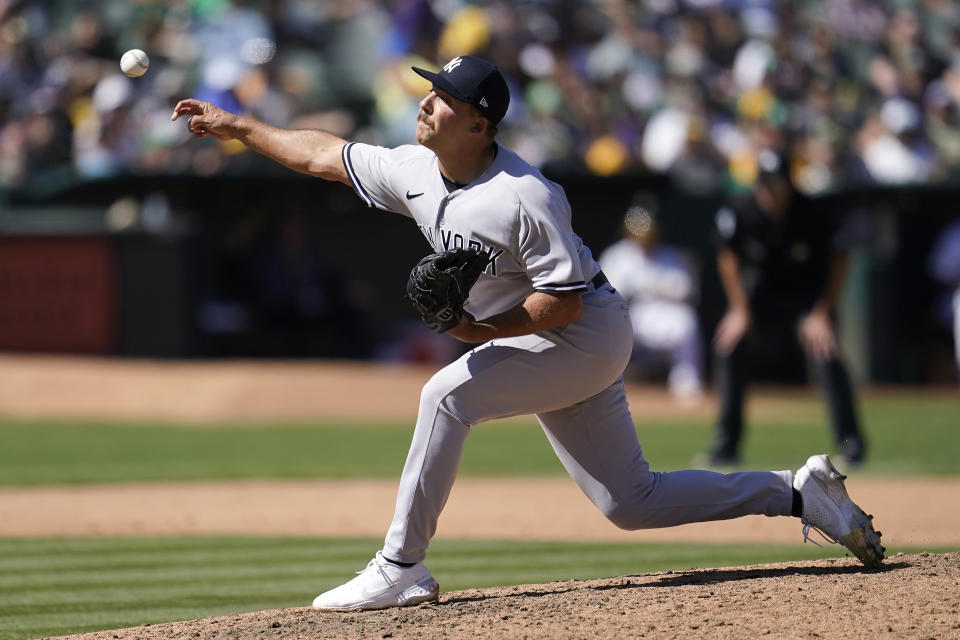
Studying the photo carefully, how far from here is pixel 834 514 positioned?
4922 millimetres

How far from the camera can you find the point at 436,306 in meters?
4.28

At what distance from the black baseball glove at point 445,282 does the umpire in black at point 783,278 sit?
5151mm

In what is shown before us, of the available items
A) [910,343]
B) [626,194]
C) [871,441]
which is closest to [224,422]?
[626,194]

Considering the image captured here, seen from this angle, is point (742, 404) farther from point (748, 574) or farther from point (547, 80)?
point (547, 80)

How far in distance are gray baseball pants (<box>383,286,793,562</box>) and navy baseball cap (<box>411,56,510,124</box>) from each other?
0.69 m

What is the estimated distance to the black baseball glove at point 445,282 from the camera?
168 inches

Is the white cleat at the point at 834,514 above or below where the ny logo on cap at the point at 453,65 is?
below

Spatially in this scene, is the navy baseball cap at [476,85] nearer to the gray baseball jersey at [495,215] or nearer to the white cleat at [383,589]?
the gray baseball jersey at [495,215]

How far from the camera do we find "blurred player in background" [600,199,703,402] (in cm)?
1445

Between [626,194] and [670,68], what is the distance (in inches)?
114

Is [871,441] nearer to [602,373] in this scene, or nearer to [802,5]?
[602,373]

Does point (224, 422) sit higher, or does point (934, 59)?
point (934, 59)

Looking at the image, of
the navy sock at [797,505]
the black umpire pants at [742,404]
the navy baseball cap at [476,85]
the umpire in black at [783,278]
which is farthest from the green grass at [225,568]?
the umpire in black at [783,278]

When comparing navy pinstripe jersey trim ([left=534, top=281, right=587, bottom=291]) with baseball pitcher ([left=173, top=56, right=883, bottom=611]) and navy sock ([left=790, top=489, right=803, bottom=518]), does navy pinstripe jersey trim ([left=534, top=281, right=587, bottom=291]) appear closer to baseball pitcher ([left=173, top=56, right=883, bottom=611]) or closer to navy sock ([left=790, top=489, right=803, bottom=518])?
baseball pitcher ([left=173, top=56, right=883, bottom=611])
